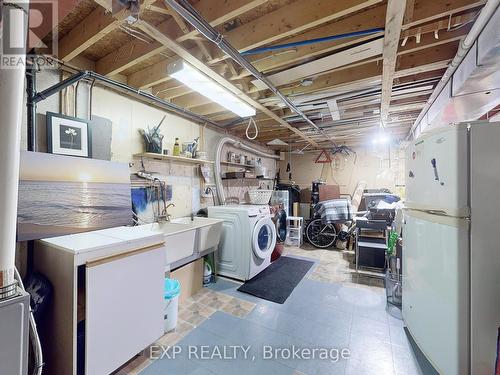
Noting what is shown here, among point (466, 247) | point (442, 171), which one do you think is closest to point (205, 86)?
point (442, 171)

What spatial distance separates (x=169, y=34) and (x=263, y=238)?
8.79 feet

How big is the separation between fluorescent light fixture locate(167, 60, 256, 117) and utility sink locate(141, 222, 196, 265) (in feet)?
4.56

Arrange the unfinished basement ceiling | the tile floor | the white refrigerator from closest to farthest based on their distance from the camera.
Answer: the white refrigerator < the unfinished basement ceiling < the tile floor

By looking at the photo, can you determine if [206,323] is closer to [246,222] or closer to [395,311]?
[246,222]

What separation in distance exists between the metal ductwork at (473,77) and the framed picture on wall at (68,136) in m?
2.91

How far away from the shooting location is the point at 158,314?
5.85 feet

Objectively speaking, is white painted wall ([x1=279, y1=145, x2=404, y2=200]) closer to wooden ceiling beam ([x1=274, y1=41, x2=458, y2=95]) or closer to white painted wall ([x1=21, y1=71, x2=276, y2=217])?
white painted wall ([x1=21, y1=71, x2=276, y2=217])

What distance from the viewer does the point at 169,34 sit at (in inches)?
61.5

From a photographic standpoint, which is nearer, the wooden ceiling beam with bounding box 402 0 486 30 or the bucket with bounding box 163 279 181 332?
the wooden ceiling beam with bounding box 402 0 486 30

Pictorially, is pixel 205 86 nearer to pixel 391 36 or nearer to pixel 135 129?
pixel 135 129

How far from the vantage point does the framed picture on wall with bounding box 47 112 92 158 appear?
71.5 inches

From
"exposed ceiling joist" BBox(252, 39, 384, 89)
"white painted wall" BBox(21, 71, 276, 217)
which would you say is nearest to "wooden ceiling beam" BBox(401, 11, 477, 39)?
"exposed ceiling joist" BBox(252, 39, 384, 89)

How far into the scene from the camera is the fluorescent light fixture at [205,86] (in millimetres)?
1861

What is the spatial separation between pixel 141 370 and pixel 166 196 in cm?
175
